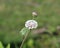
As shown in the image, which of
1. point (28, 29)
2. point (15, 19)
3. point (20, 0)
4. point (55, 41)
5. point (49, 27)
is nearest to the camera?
point (28, 29)

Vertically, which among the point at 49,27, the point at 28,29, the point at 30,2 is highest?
the point at 28,29

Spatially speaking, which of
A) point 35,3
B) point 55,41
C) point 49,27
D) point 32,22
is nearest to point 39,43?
point 55,41

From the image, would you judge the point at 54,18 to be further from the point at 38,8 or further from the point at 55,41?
the point at 55,41

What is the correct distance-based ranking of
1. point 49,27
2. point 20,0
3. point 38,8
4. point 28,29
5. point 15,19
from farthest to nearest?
1. point 20,0
2. point 38,8
3. point 15,19
4. point 49,27
5. point 28,29

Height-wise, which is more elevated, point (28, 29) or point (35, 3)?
point (28, 29)

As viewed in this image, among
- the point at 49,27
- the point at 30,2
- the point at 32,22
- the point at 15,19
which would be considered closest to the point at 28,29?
the point at 32,22

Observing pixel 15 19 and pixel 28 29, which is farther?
pixel 15 19
